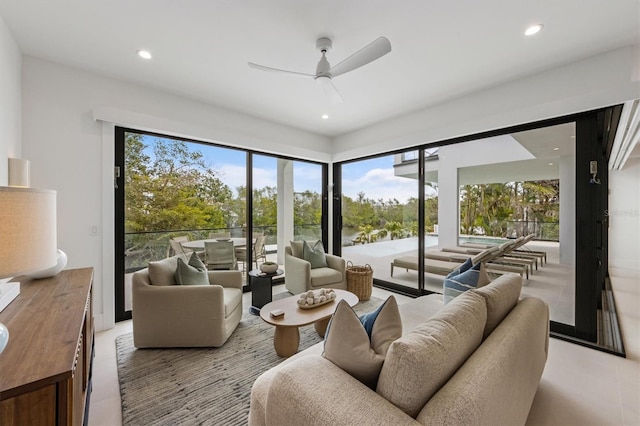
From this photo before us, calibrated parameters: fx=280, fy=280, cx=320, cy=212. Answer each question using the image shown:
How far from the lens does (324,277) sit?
147 inches

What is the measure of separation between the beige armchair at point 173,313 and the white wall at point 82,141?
35.3 inches

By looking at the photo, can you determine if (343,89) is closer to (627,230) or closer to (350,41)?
(350,41)

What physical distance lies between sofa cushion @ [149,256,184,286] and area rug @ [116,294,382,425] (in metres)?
0.61

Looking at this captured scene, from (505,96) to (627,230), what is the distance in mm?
3112

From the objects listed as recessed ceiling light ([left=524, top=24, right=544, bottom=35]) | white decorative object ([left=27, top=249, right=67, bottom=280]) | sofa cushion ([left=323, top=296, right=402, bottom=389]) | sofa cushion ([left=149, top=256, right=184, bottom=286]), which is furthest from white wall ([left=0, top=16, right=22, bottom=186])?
recessed ceiling light ([left=524, top=24, right=544, bottom=35])

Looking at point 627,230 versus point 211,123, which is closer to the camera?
point 211,123

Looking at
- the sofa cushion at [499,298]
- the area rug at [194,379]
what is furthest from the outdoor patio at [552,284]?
the area rug at [194,379]

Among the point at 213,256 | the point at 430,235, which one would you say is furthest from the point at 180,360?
the point at 430,235

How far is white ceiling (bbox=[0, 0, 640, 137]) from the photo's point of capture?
198 cm

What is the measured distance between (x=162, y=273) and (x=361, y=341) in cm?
213

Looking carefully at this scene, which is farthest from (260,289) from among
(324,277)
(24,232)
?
(24,232)

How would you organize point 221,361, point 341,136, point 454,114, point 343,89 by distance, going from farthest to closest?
point 341,136 < point 454,114 < point 343,89 < point 221,361

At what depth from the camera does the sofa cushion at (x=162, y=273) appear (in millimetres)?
2514

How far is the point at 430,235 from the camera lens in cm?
398
